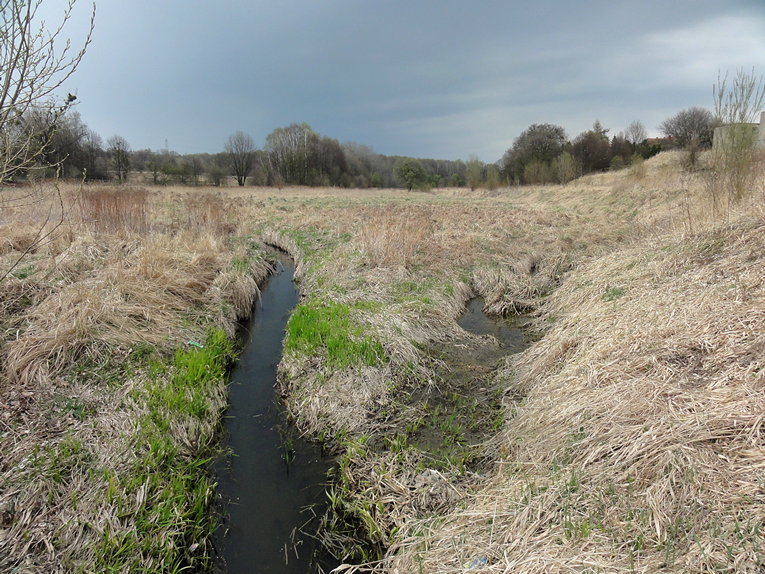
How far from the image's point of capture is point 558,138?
41312mm

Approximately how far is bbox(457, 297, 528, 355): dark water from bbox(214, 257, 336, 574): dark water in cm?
328

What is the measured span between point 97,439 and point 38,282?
3.78 m

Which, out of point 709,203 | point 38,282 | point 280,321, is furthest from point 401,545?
point 709,203

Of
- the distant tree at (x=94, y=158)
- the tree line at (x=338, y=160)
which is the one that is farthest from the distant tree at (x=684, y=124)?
the distant tree at (x=94, y=158)

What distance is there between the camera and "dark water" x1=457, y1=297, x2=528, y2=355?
241 inches

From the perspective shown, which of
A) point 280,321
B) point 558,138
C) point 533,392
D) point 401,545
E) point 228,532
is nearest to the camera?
point 401,545

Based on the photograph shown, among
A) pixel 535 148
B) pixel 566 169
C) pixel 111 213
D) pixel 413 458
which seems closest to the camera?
pixel 413 458

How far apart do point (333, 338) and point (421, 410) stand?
1.64 meters

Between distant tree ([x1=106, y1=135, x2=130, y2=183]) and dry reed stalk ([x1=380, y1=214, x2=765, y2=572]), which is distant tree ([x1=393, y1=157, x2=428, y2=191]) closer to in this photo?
distant tree ([x1=106, y1=135, x2=130, y2=183])

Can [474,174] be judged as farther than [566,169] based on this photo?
Yes

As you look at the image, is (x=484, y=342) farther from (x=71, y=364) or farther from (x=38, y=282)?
(x=38, y=282)

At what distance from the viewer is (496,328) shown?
270 inches

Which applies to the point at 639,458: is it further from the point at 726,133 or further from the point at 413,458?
the point at 726,133

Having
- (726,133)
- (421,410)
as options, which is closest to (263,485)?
(421,410)
